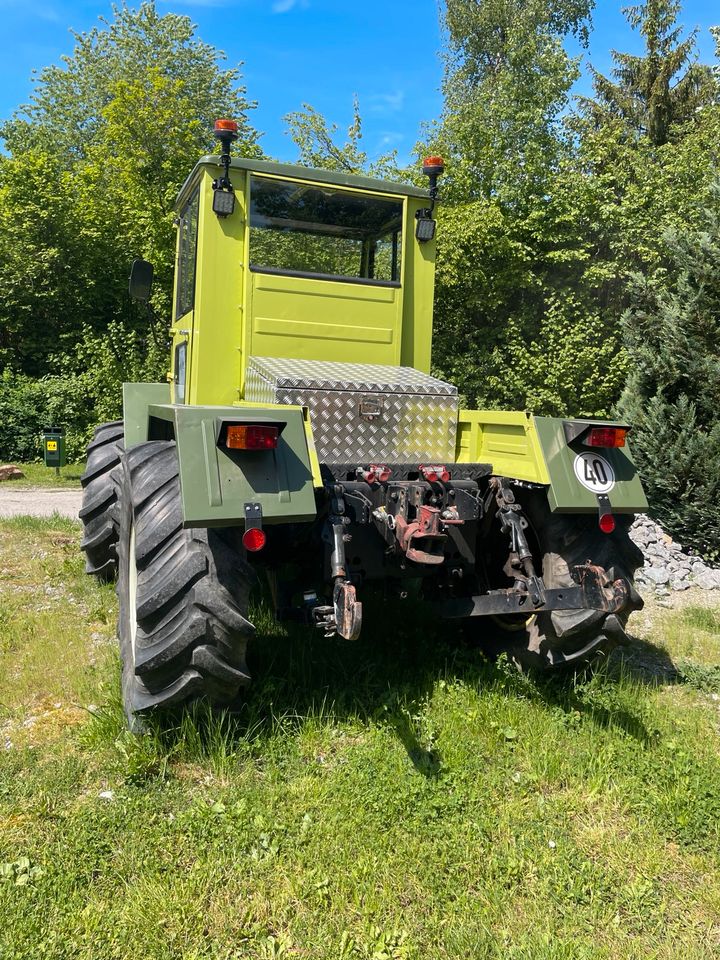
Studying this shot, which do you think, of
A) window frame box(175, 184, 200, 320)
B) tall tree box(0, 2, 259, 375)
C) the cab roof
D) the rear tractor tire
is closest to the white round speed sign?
the cab roof

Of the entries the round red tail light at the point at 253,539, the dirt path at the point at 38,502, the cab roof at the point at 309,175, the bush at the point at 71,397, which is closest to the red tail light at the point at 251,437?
the round red tail light at the point at 253,539

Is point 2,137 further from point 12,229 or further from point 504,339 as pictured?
point 504,339

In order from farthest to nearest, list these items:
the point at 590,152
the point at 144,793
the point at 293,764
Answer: the point at 590,152, the point at 293,764, the point at 144,793

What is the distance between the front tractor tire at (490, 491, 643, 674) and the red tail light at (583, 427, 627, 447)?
1.24 ft

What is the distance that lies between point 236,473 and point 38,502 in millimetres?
8979

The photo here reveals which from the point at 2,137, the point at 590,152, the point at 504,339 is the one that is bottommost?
the point at 504,339

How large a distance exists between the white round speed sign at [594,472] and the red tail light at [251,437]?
1.60 metres

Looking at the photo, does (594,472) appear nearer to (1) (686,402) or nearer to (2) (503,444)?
(2) (503,444)

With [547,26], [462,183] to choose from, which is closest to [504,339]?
[462,183]

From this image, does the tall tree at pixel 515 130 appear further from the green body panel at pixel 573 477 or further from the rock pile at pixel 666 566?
the green body panel at pixel 573 477

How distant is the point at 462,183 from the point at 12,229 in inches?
391

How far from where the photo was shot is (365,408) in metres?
4.06

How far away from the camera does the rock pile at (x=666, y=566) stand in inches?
283

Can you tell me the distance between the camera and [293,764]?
333 cm
